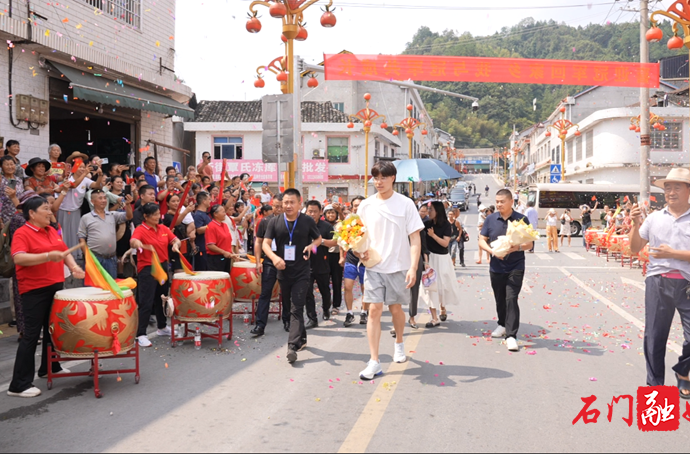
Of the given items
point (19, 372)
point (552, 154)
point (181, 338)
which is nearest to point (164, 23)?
point (181, 338)

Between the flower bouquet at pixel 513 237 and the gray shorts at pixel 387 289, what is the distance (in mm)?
1750

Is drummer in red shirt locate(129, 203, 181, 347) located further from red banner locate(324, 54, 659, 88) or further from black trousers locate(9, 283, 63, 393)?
red banner locate(324, 54, 659, 88)

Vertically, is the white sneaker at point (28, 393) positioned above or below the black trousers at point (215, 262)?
below

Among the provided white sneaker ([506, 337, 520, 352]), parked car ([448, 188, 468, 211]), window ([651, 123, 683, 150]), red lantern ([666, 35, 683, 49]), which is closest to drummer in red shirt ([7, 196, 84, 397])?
white sneaker ([506, 337, 520, 352])

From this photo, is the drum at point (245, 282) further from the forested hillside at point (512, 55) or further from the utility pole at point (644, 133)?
the forested hillside at point (512, 55)

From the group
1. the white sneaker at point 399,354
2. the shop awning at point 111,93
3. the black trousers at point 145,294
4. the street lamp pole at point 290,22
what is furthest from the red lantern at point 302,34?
the white sneaker at point 399,354

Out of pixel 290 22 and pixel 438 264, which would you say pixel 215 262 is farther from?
pixel 290 22

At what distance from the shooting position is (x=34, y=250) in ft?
17.3

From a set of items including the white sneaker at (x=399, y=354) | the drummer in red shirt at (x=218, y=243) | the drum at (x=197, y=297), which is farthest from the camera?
the drummer in red shirt at (x=218, y=243)

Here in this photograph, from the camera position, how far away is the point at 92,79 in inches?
493

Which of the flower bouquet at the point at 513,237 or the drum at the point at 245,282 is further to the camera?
the drum at the point at 245,282

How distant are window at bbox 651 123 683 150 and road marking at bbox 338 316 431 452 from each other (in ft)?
131

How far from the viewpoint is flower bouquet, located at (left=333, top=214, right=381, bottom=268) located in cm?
599

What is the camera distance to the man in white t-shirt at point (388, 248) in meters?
6.00
